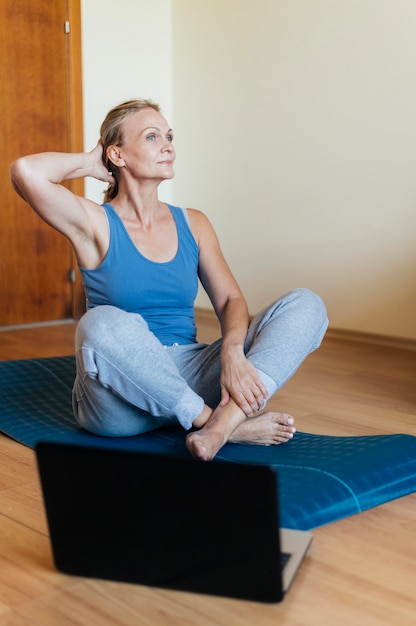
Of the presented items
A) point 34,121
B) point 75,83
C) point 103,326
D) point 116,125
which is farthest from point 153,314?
point 75,83

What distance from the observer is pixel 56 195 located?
2.04 m

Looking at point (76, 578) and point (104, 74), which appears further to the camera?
point (104, 74)

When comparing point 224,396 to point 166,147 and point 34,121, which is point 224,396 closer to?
point 166,147

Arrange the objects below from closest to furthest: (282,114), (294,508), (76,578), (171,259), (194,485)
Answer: (194,485), (76,578), (294,508), (171,259), (282,114)

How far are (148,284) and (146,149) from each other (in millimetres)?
358

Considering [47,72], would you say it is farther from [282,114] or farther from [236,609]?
[236,609]

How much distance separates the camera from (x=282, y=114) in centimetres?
407

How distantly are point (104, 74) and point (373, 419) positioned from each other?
8.63 ft

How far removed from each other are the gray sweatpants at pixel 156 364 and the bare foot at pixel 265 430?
3.6 inches

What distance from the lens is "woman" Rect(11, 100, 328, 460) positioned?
1.88 meters

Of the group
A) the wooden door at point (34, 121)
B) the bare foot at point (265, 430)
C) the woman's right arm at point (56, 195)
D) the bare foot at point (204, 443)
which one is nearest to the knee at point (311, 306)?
the bare foot at point (265, 430)

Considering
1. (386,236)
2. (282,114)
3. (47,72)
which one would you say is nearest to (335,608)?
(386,236)

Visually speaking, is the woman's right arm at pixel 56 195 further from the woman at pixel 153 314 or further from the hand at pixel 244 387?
the hand at pixel 244 387

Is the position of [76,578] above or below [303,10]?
below
